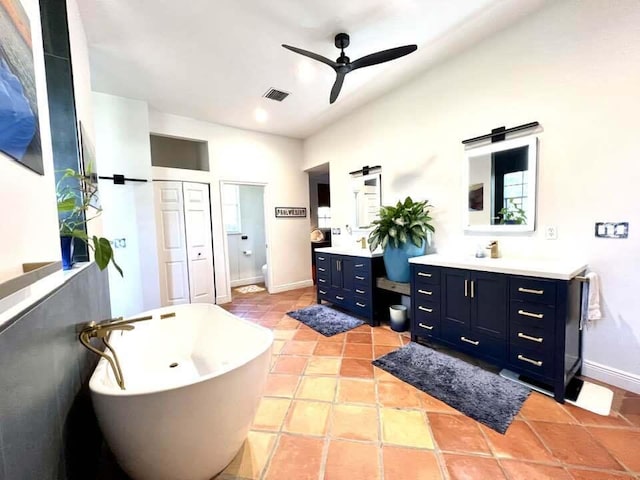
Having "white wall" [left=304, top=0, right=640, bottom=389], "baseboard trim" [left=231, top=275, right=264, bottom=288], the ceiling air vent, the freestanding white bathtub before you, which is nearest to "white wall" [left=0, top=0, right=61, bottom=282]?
the freestanding white bathtub

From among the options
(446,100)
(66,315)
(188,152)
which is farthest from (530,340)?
(188,152)

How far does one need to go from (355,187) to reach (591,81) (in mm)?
2655

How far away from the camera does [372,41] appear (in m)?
2.44

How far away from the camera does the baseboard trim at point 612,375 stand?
6.10ft

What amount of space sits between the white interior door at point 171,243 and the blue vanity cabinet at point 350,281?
82.6 inches

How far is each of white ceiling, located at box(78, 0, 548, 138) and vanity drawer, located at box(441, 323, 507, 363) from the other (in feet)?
8.75

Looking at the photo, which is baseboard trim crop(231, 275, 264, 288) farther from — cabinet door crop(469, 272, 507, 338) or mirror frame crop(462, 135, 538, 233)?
cabinet door crop(469, 272, 507, 338)

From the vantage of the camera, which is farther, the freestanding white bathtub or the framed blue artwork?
the freestanding white bathtub

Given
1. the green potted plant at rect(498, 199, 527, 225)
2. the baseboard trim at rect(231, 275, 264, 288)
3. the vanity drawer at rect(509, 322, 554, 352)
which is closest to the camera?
the vanity drawer at rect(509, 322, 554, 352)

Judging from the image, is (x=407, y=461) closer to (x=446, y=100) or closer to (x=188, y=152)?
(x=446, y=100)

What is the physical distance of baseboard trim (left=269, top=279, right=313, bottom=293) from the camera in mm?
4934

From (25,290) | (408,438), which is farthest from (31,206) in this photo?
(408,438)

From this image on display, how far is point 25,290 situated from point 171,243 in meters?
3.43

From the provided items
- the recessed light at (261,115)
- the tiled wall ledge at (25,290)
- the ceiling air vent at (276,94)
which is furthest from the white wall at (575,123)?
the tiled wall ledge at (25,290)
